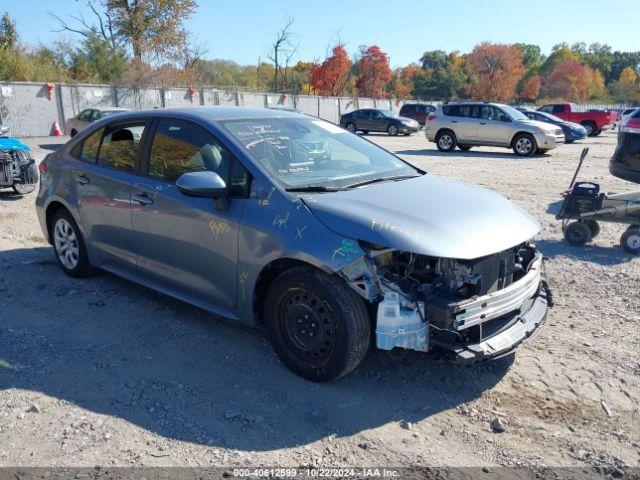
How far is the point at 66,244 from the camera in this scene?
5.70m

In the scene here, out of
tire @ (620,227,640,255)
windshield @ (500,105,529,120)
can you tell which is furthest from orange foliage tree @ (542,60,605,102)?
tire @ (620,227,640,255)

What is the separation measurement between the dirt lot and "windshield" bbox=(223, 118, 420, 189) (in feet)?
4.39

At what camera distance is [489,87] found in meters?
79.1

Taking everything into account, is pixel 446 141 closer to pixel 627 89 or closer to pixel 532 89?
pixel 532 89

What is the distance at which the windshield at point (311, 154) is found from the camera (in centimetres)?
405

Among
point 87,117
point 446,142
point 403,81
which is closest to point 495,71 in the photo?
point 403,81

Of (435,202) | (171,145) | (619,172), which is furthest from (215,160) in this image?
(619,172)

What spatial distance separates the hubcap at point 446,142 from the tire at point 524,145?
233 centimetres

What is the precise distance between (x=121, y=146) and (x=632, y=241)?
19.4 feet

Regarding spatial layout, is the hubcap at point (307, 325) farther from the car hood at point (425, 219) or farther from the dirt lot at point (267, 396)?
the car hood at point (425, 219)

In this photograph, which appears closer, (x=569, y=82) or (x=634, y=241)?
(x=634, y=241)

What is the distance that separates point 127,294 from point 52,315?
0.70 metres

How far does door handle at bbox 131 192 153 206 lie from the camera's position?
4.54 metres

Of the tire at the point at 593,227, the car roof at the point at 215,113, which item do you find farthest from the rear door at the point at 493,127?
the car roof at the point at 215,113
